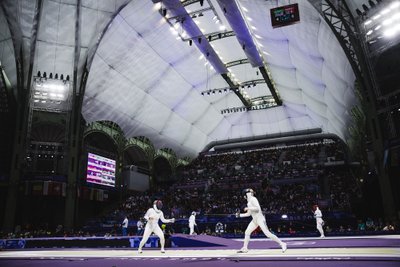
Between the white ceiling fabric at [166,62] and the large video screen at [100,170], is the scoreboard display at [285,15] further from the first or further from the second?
the large video screen at [100,170]

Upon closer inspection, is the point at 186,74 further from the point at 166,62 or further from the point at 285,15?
the point at 285,15

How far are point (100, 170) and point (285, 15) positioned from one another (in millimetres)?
25913

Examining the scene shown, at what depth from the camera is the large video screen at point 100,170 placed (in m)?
34.8

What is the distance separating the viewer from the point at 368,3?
68.0 feet

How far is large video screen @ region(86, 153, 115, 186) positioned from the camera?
3481 cm

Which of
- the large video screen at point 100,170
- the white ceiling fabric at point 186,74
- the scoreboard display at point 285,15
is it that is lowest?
the large video screen at point 100,170

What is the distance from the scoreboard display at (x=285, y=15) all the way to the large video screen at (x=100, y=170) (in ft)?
79.8

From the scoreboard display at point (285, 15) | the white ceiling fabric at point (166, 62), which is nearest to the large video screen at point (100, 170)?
the white ceiling fabric at point (166, 62)

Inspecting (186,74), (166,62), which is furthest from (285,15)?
(186,74)

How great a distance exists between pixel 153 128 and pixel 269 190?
18.2 m

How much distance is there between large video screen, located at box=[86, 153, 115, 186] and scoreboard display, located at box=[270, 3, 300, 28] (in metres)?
24.3

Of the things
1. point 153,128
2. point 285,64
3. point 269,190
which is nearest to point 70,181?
point 153,128

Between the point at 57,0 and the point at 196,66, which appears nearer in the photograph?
the point at 57,0

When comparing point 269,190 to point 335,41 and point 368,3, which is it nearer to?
point 335,41
